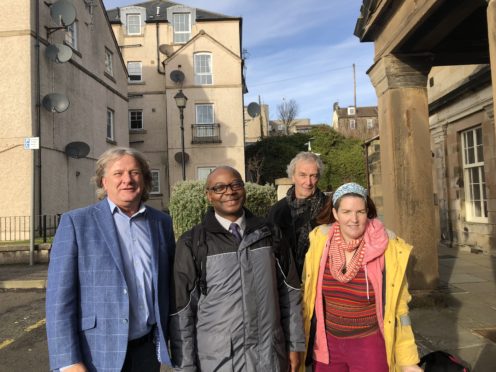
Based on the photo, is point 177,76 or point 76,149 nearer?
point 76,149

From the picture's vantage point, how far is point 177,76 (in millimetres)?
24719

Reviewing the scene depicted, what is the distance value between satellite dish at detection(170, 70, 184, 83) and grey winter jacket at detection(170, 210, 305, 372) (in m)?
23.6

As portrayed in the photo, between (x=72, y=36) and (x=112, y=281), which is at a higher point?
(x=72, y=36)

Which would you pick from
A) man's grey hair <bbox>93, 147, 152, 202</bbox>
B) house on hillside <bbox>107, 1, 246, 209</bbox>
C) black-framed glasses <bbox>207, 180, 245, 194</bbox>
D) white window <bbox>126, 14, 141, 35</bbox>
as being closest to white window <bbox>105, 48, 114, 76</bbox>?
house on hillside <bbox>107, 1, 246, 209</bbox>

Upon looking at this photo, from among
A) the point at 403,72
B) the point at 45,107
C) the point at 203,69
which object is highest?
the point at 203,69

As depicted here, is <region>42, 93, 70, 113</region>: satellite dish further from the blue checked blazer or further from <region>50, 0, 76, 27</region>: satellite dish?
the blue checked blazer

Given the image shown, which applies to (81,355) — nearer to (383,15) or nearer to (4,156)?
(383,15)

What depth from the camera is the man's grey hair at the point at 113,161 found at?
94.6 inches

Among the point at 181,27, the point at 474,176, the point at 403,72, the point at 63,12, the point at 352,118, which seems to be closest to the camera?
the point at 403,72

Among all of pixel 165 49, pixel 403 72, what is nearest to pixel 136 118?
pixel 165 49

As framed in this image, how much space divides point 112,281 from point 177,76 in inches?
941

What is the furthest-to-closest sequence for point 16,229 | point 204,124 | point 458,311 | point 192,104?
point 192,104 < point 204,124 < point 16,229 < point 458,311

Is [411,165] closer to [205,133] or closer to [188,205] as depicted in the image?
[188,205]

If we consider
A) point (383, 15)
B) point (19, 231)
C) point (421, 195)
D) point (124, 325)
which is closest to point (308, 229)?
point (124, 325)
